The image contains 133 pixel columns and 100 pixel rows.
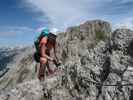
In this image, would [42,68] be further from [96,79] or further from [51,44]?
[96,79]

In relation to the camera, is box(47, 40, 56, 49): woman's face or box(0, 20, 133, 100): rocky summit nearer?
box(0, 20, 133, 100): rocky summit

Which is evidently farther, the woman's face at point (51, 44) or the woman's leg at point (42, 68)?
the woman's face at point (51, 44)

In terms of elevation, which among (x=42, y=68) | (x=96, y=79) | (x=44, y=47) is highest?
(x=44, y=47)

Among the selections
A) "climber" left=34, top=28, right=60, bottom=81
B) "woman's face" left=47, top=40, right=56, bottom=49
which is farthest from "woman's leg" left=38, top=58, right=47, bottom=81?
"woman's face" left=47, top=40, right=56, bottom=49

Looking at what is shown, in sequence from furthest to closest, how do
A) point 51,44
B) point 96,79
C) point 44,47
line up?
1. point 51,44
2. point 44,47
3. point 96,79

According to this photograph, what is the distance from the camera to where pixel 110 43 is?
18344mm

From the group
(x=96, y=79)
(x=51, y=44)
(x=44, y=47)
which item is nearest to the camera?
(x=96, y=79)

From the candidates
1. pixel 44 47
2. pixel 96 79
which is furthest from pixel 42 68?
pixel 96 79

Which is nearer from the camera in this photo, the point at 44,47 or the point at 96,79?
the point at 96,79

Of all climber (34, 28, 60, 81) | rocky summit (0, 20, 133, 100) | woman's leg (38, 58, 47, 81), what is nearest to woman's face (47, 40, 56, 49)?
climber (34, 28, 60, 81)

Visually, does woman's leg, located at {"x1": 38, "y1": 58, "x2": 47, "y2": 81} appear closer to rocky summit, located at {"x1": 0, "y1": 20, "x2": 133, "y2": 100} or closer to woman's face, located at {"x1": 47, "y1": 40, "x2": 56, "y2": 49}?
rocky summit, located at {"x1": 0, "y1": 20, "x2": 133, "y2": 100}

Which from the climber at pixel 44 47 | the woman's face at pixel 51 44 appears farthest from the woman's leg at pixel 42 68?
the woman's face at pixel 51 44

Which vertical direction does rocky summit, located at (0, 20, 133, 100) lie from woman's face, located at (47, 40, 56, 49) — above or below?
below

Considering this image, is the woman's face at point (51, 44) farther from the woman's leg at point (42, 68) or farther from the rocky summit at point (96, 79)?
the rocky summit at point (96, 79)
